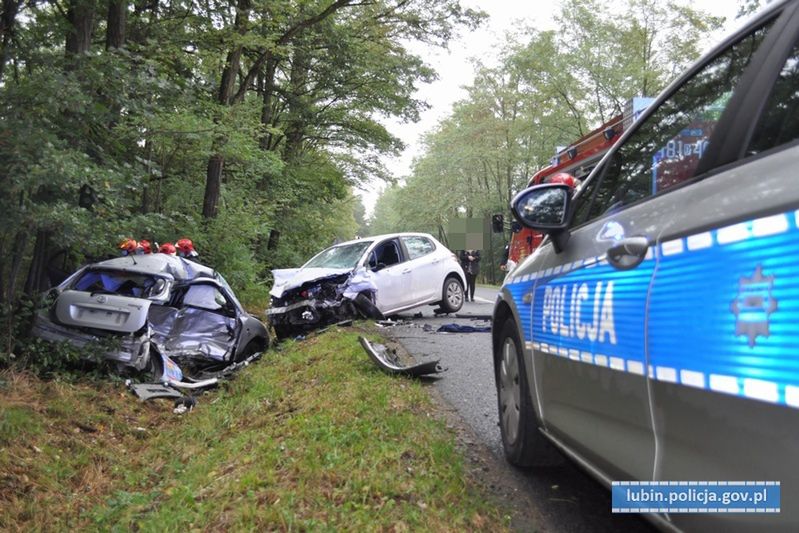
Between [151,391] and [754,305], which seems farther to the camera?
[151,391]

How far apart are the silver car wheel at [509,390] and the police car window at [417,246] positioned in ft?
24.5

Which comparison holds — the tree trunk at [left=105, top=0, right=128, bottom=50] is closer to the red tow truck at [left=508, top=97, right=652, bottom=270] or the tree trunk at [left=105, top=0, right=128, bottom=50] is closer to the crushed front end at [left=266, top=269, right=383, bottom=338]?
the crushed front end at [left=266, top=269, right=383, bottom=338]

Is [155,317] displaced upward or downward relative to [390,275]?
downward

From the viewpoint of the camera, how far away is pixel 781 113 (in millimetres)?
1460

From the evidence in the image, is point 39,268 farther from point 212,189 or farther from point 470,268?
point 470,268

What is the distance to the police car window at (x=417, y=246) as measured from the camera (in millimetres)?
11023

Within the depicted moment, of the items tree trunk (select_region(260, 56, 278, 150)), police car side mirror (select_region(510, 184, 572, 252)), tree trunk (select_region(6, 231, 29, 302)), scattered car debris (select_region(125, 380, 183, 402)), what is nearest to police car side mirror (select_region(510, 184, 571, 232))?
police car side mirror (select_region(510, 184, 572, 252))

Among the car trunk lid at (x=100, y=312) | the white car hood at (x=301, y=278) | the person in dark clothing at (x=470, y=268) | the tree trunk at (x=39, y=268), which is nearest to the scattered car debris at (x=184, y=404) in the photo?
the car trunk lid at (x=100, y=312)

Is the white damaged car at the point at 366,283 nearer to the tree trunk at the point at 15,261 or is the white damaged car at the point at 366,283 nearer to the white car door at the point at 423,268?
the white car door at the point at 423,268

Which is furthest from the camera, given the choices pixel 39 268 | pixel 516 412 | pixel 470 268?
pixel 470 268

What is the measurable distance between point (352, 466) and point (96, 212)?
5005 millimetres

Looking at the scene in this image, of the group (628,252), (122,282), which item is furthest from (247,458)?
(122,282)

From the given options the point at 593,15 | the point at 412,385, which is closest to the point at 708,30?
the point at 593,15

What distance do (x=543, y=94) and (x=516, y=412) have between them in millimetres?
27296
